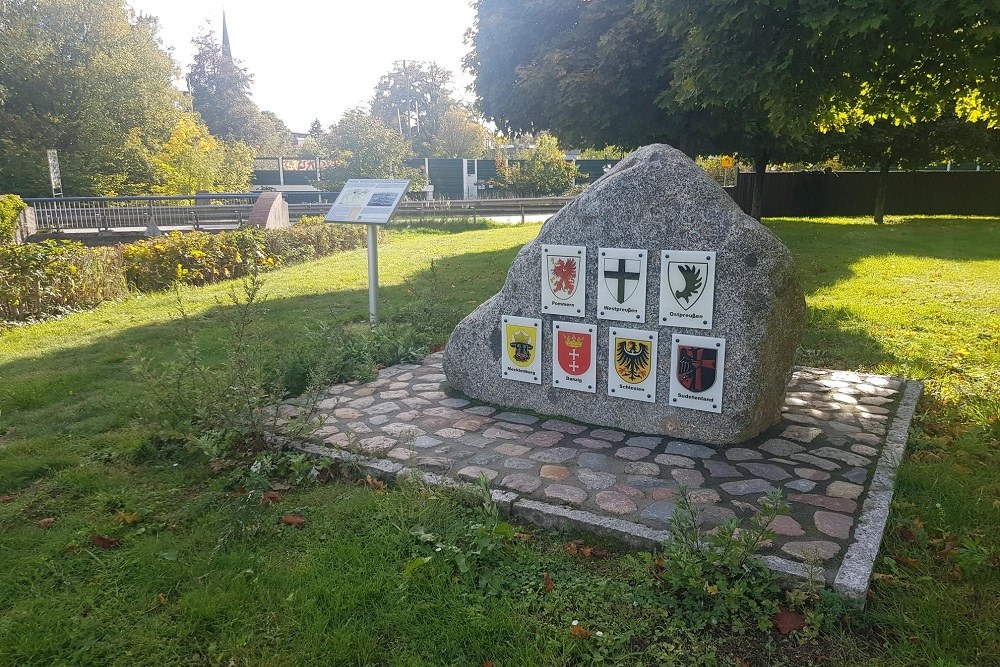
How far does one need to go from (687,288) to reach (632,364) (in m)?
0.67

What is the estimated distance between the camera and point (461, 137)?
6291 cm

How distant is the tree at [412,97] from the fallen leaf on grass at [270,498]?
79.1 meters

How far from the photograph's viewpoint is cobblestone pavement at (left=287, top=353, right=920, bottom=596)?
360 centimetres

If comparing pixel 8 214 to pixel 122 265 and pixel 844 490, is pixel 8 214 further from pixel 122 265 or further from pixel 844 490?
pixel 844 490

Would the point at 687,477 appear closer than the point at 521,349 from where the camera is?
Yes

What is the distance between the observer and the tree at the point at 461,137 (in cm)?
6256

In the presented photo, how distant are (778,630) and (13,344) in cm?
890

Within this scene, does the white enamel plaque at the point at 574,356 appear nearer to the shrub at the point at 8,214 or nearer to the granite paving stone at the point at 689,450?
the granite paving stone at the point at 689,450

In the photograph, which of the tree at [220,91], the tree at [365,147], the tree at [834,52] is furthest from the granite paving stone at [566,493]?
the tree at [220,91]

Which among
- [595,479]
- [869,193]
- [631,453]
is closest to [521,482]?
[595,479]

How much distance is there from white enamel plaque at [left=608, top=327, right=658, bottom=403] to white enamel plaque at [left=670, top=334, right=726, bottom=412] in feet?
0.48

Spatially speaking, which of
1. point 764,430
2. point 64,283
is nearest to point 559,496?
point 764,430

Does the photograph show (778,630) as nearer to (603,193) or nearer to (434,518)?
(434,518)

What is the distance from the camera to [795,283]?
482 centimetres
